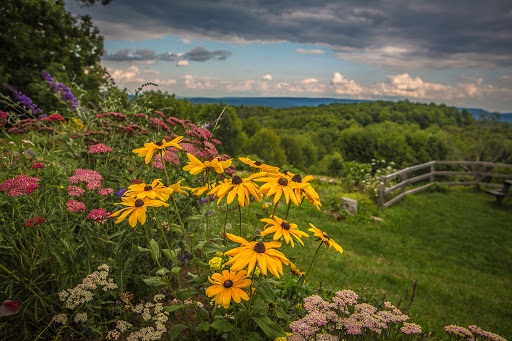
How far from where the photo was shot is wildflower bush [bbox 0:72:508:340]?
1336mm

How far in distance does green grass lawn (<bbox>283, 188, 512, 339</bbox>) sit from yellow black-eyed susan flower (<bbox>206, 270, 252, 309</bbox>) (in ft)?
6.60

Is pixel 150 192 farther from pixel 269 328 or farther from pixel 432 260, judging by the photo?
pixel 432 260

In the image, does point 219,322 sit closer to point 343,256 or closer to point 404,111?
point 343,256

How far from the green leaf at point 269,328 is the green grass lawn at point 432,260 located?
173cm

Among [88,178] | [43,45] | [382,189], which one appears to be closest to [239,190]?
[88,178]

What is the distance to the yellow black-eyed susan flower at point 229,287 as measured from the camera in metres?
1.18

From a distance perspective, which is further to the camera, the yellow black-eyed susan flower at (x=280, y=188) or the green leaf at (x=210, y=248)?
the green leaf at (x=210, y=248)

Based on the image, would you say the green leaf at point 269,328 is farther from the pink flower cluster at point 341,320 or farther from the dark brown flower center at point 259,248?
the dark brown flower center at point 259,248

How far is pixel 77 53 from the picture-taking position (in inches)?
674

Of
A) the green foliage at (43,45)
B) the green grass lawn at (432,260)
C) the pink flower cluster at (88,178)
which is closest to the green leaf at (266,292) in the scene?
the pink flower cluster at (88,178)

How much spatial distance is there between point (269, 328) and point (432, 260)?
5702mm

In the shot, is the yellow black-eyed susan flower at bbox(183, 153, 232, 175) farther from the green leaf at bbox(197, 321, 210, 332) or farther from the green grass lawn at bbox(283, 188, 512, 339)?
the green grass lawn at bbox(283, 188, 512, 339)

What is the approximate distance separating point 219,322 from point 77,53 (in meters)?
20.7

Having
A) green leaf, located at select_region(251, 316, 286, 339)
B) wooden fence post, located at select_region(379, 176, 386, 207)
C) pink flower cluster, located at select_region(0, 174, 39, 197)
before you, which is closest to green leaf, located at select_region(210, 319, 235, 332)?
green leaf, located at select_region(251, 316, 286, 339)
